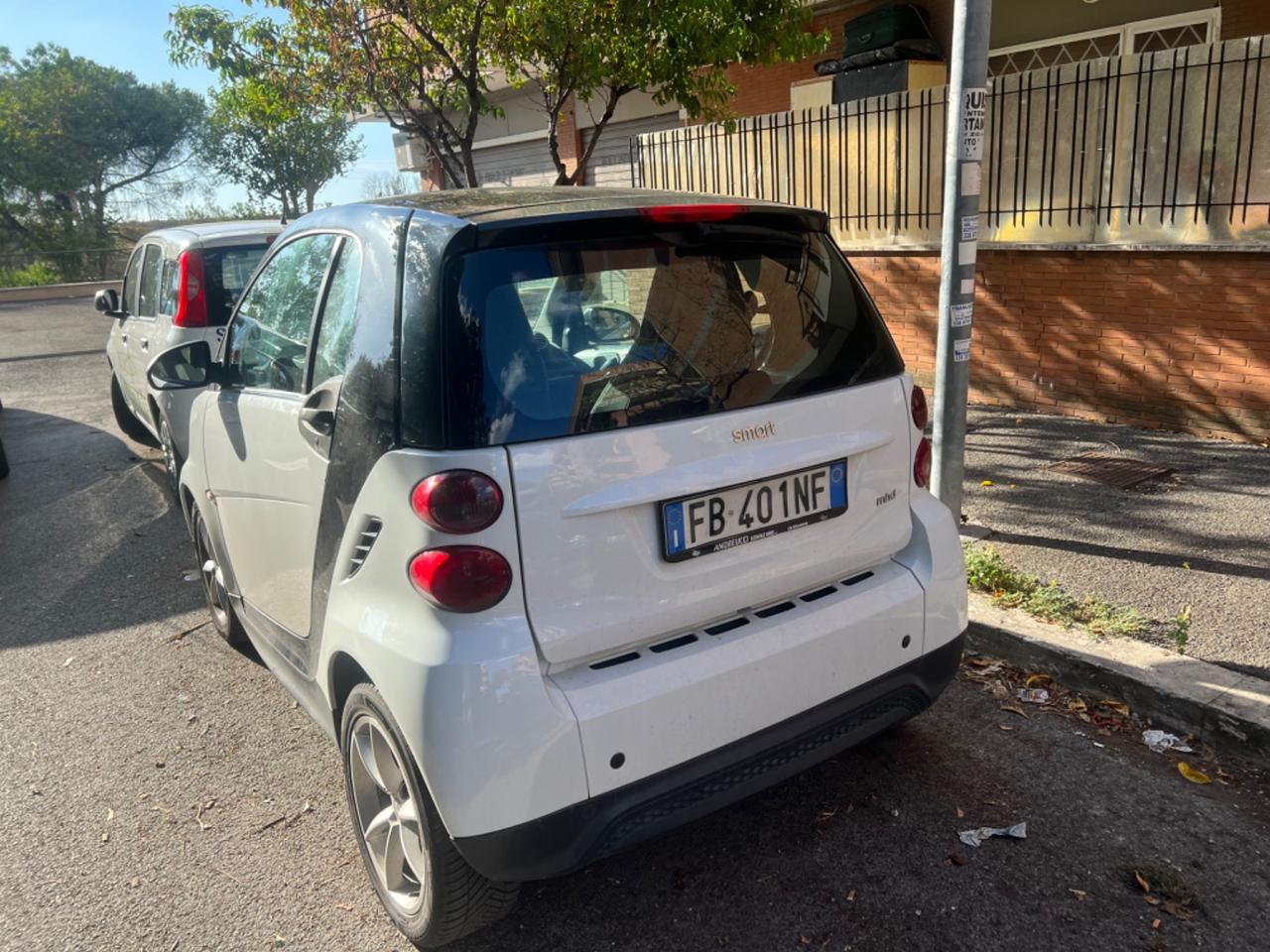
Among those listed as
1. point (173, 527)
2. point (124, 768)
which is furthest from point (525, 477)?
point (173, 527)

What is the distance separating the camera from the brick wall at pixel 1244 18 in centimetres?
820

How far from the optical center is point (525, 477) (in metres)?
2.17

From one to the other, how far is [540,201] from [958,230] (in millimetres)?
2427

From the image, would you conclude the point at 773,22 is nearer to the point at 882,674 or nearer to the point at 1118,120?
the point at 1118,120

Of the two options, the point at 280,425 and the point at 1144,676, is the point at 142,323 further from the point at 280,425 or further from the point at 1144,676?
the point at 1144,676

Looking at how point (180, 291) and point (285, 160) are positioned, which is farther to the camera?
point (285, 160)

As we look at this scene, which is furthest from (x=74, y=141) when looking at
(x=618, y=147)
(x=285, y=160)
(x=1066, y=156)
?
(x=1066, y=156)

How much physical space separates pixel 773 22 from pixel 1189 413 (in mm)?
3961

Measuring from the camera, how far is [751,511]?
8.15ft

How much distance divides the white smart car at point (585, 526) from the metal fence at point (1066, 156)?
4681 millimetres

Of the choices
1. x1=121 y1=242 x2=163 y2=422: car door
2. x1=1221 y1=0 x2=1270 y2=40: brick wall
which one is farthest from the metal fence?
x1=121 y1=242 x2=163 y2=422: car door

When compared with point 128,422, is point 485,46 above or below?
above

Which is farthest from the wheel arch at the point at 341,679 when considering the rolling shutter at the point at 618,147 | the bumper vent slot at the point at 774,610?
the rolling shutter at the point at 618,147

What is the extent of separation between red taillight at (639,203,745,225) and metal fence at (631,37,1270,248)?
16.2ft
